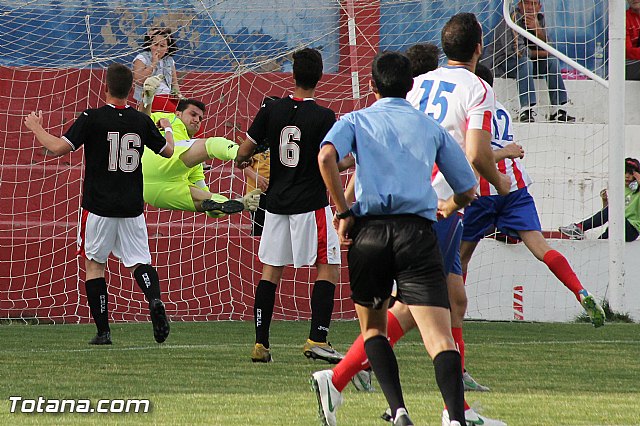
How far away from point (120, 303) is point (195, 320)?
0.78m

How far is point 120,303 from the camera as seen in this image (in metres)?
12.2

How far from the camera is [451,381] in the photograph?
4832 millimetres

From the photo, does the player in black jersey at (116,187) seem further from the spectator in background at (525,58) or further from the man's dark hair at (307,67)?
the spectator in background at (525,58)

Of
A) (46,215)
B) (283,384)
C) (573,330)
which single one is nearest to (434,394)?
(283,384)

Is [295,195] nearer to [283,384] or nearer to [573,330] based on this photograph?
[283,384]

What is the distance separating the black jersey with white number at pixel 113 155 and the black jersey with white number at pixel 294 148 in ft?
4.23

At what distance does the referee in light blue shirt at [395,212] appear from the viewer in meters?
4.97

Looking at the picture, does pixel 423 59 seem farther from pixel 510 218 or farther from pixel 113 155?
pixel 113 155

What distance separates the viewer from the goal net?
486 inches

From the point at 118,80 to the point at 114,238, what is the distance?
1213mm

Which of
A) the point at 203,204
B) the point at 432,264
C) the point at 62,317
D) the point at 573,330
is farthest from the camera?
the point at 62,317

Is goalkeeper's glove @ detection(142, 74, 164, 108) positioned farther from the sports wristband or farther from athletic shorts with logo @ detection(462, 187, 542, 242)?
the sports wristband

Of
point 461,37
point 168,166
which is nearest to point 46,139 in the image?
point 168,166

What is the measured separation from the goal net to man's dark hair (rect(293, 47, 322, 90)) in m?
4.45
